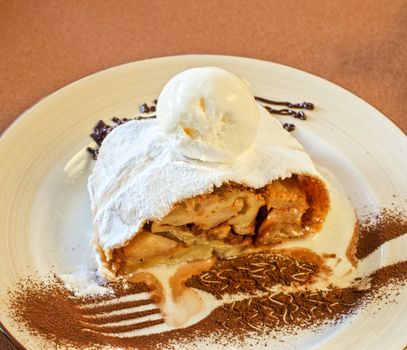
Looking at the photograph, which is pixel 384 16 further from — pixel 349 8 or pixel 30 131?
pixel 30 131

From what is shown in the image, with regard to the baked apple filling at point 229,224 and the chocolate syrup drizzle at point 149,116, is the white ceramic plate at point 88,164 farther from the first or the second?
the baked apple filling at point 229,224

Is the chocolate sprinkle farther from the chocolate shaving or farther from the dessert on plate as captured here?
the chocolate shaving

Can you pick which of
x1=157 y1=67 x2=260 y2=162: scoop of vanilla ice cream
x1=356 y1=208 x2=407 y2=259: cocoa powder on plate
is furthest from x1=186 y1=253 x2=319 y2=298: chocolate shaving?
x1=157 y1=67 x2=260 y2=162: scoop of vanilla ice cream

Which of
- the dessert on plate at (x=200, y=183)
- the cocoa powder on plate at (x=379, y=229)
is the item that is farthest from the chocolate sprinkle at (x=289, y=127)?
the cocoa powder on plate at (x=379, y=229)

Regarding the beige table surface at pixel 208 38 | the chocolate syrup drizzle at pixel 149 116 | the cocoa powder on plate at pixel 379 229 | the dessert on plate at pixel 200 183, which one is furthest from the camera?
the beige table surface at pixel 208 38

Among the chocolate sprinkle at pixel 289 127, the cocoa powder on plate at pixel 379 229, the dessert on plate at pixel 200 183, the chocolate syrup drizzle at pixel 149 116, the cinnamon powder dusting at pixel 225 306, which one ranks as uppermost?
the chocolate syrup drizzle at pixel 149 116

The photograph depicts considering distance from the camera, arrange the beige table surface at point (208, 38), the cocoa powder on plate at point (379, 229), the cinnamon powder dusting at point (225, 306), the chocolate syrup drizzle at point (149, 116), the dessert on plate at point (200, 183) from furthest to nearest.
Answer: the beige table surface at point (208, 38) → the chocolate syrup drizzle at point (149, 116) → the cocoa powder on plate at point (379, 229) → the dessert on plate at point (200, 183) → the cinnamon powder dusting at point (225, 306)

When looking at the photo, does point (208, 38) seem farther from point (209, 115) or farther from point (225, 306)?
point (225, 306)

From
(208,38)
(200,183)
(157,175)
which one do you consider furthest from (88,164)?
(208,38)
